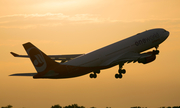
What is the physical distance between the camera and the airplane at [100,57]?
49.9 m

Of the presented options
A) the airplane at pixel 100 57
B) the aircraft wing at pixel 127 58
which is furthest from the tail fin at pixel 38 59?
the aircraft wing at pixel 127 58

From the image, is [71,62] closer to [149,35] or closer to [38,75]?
[38,75]

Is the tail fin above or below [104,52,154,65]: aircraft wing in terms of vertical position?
below

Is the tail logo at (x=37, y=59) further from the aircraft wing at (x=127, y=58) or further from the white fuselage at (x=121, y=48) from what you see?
the aircraft wing at (x=127, y=58)

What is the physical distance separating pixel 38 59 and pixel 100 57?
12.1 meters

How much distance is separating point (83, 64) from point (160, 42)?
65.6ft

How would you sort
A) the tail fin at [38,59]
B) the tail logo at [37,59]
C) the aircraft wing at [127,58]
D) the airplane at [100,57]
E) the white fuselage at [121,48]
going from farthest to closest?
the aircraft wing at [127,58] < the white fuselage at [121,48] < the airplane at [100,57] < the tail logo at [37,59] < the tail fin at [38,59]

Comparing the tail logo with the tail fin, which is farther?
the tail logo

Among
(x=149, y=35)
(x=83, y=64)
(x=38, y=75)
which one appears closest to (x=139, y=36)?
(x=149, y=35)

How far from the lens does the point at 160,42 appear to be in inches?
2611

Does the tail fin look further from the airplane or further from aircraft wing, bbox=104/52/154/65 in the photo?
aircraft wing, bbox=104/52/154/65

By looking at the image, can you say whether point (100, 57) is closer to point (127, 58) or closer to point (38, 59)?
point (127, 58)

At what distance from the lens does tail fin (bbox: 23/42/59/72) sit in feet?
156

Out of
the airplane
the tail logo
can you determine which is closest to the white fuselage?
the airplane
